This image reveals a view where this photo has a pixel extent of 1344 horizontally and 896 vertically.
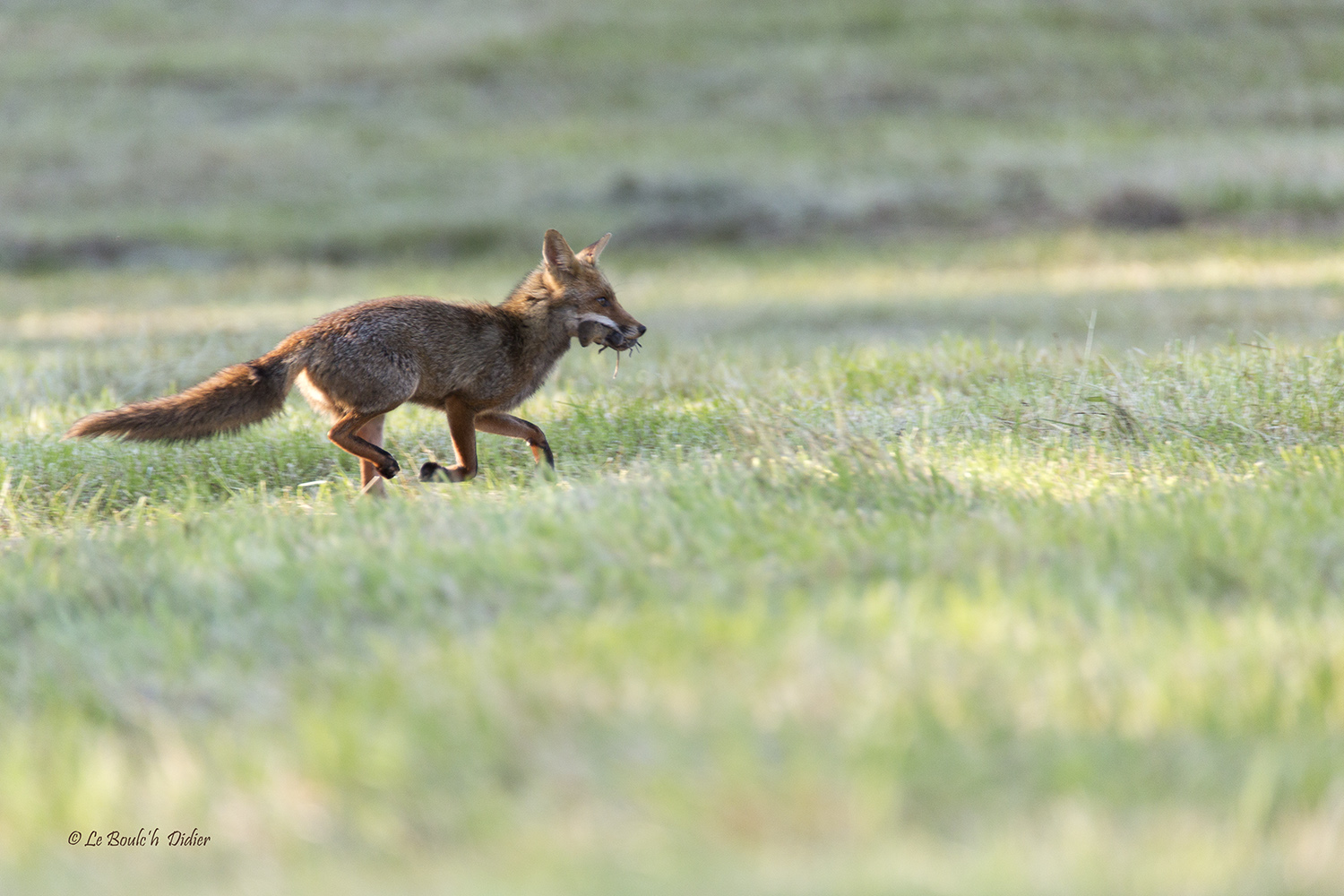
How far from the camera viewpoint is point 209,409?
5957 mm

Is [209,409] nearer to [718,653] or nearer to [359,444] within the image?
[359,444]

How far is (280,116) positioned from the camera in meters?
29.2

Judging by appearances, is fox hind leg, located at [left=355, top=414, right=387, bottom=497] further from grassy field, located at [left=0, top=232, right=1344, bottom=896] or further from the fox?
grassy field, located at [left=0, top=232, right=1344, bottom=896]

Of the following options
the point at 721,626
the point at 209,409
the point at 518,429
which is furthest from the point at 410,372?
the point at 721,626

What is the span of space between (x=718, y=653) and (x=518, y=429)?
3.32m

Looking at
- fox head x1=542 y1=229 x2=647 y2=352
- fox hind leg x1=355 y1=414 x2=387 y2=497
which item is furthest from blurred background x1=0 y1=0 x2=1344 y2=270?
fox hind leg x1=355 y1=414 x2=387 y2=497

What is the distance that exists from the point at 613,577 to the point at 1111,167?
71.4 ft

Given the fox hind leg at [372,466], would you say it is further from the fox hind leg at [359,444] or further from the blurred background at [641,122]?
the blurred background at [641,122]

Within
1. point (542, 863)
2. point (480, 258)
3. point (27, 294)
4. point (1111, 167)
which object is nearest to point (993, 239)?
point (1111, 167)

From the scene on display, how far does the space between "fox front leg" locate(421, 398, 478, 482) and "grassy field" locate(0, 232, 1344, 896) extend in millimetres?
243

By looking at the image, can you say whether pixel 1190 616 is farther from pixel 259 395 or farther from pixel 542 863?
pixel 259 395

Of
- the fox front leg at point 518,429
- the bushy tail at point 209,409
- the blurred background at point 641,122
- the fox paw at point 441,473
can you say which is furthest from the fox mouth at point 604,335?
the blurred background at point 641,122

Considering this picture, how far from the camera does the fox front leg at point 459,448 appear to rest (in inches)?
241

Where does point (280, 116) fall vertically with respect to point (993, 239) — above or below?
above
